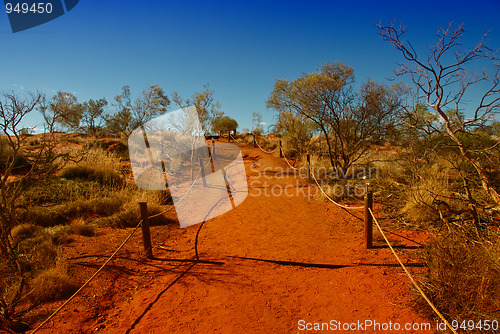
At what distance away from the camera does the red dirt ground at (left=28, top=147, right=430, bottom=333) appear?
3.11 meters

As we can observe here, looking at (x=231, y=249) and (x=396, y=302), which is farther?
(x=231, y=249)

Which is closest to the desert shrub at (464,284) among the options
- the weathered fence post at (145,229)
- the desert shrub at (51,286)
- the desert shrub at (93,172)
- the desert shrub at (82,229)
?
the weathered fence post at (145,229)

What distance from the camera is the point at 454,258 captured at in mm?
3033

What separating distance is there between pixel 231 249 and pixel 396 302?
10.0 ft

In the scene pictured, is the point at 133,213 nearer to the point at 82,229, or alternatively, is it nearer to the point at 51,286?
the point at 82,229

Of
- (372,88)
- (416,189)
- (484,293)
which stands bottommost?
(484,293)

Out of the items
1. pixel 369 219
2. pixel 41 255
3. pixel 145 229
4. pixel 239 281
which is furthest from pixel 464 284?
pixel 41 255

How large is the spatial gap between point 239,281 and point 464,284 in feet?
9.19

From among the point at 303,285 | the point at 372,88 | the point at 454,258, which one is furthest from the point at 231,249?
the point at 372,88

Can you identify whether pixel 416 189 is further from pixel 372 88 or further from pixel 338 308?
pixel 338 308

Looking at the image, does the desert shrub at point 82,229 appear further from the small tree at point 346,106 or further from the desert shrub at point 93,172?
the small tree at point 346,106

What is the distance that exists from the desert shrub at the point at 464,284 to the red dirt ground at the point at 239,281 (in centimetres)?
34

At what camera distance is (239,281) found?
4.03 meters

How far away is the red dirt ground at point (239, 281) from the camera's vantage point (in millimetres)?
3109
